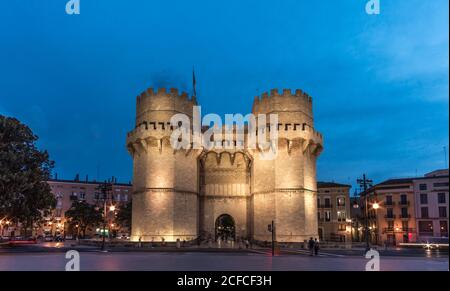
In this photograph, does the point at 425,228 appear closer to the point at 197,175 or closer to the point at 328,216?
the point at 328,216

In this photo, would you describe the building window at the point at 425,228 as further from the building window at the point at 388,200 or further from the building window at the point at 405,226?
the building window at the point at 388,200

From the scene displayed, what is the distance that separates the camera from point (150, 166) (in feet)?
135

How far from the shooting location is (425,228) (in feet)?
185

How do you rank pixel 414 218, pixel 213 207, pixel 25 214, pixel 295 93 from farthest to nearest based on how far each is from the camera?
1. pixel 414 218
2. pixel 213 207
3. pixel 295 93
4. pixel 25 214

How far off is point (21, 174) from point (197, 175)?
17912 mm

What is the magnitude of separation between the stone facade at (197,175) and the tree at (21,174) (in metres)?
9.12

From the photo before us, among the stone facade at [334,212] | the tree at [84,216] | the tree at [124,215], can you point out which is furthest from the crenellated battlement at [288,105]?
the tree at [84,216]

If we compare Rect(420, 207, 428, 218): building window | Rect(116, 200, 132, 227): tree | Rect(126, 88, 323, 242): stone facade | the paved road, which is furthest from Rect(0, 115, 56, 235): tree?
Rect(420, 207, 428, 218): building window

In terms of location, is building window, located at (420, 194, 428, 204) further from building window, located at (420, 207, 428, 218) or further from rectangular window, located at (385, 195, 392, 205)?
rectangular window, located at (385, 195, 392, 205)

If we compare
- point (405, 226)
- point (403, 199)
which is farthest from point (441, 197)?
point (405, 226)

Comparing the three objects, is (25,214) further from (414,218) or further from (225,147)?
(414,218)

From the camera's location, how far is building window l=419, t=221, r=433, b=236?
183 feet
